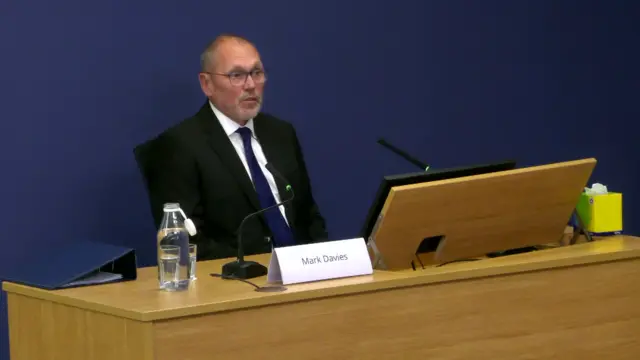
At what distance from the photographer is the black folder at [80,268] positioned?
2.99m

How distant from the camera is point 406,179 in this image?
304 centimetres

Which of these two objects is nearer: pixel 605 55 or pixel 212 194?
pixel 212 194

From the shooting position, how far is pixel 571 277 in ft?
10.3

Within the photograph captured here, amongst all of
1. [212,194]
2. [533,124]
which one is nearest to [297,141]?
[212,194]

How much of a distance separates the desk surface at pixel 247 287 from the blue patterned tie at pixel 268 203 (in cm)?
63

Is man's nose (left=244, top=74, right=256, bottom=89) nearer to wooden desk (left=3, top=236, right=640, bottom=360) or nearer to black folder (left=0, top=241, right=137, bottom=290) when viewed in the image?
wooden desk (left=3, top=236, right=640, bottom=360)

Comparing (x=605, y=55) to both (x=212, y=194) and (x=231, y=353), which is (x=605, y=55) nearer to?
(x=212, y=194)

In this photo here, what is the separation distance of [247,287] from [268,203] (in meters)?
1.16

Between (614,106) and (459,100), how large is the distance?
0.88 metres

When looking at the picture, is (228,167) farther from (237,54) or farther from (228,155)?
(237,54)

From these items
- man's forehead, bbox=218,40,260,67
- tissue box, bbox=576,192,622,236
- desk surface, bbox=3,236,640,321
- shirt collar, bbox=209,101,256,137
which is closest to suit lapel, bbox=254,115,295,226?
shirt collar, bbox=209,101,256,137

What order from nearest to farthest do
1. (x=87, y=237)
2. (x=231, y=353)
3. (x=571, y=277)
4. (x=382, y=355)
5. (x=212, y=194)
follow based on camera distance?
(x=231, y=353) → (x=382, y=355) → (x=571, y=277) → (x=212, y=194) → (x=87, y=237)

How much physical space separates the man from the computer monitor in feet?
2.62

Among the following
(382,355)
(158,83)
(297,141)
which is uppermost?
(158,83)
